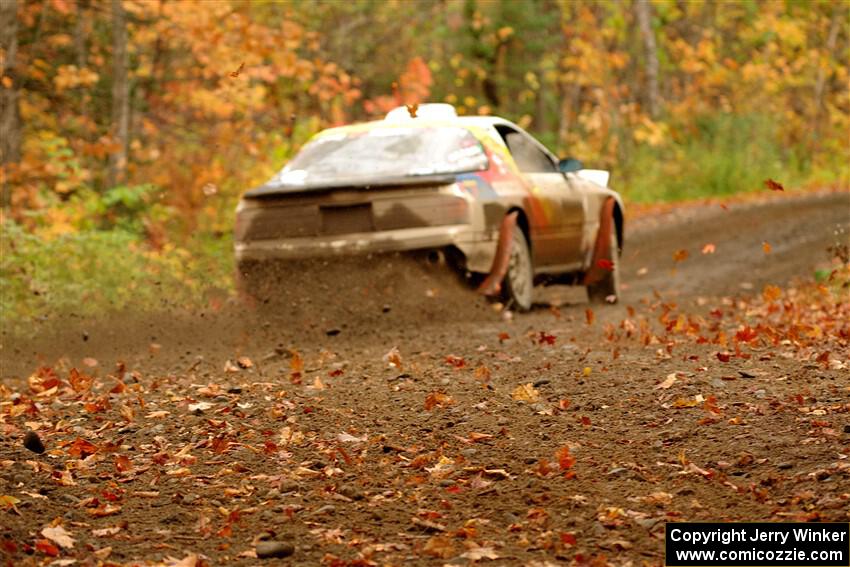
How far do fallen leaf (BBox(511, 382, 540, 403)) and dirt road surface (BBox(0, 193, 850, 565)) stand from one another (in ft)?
0.05

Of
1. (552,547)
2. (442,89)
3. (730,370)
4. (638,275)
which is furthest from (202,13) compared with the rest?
(442,89)

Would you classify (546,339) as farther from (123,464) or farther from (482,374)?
(123,464)

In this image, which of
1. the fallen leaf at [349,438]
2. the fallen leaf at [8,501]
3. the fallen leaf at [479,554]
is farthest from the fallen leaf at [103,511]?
the fallen leaf at [479,554]

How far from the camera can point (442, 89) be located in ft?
114

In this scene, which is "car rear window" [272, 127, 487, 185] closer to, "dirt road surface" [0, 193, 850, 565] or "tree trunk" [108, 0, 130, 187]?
"dirt road surface" [0, 193, 850, 565]

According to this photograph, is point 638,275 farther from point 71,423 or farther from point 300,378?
point 71,423

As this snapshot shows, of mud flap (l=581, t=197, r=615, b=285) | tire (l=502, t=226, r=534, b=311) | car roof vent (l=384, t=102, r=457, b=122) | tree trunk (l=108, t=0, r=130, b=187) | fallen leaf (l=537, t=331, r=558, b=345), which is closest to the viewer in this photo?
fallen leaf (l=537, t=331, r=558, b=345)

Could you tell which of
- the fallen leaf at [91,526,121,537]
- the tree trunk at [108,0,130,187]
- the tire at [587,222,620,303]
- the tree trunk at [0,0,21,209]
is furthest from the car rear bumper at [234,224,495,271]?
the tree trunk at [108,0,130,187]

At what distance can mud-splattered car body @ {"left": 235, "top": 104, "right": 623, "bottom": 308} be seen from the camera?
1038 centimetres

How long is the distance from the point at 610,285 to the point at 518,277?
2330mm

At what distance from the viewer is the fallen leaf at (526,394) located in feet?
24.1

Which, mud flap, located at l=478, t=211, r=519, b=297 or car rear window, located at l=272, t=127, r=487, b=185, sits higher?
car rear window, located at l=272, t=127, r=487, b=185

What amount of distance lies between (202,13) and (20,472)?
11.4 metres

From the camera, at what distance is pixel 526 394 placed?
7.39m
